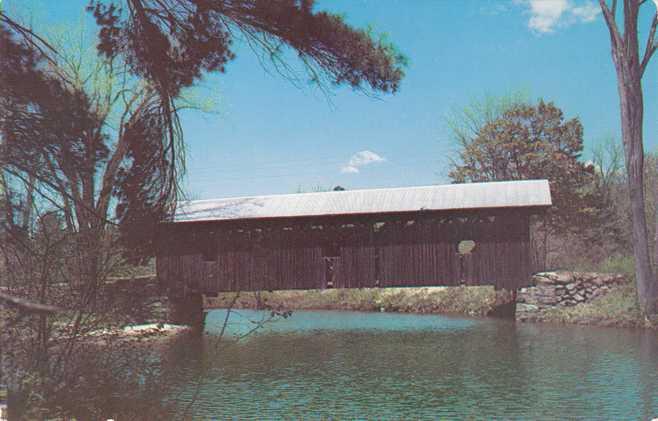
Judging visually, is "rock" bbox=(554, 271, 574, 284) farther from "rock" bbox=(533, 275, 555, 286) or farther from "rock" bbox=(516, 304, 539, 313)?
"rock" bbox=(516, 304, 539, 313)

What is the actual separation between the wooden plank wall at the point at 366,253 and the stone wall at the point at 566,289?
2058mm

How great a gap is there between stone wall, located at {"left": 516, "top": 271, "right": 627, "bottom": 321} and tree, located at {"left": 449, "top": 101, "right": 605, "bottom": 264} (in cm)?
605

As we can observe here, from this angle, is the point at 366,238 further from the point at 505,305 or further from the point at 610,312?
the point at 610,312

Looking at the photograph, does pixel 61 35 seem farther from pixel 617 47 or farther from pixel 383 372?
pixel 617 47

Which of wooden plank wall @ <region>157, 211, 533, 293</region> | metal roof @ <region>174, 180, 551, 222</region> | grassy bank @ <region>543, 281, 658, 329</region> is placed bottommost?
grassy bank @ <region>543, 281, 658, 329</region>

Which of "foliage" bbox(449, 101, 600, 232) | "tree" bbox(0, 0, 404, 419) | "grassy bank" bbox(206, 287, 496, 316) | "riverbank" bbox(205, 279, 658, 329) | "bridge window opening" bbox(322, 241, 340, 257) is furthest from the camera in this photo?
"foliage" bbox(449, 101, 600, 232)

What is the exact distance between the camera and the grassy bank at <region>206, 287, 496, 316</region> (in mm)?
19078

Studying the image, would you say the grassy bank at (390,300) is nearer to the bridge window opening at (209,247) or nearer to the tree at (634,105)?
the bridge window opening at (209,247)

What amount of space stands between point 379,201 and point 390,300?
21.4 feet

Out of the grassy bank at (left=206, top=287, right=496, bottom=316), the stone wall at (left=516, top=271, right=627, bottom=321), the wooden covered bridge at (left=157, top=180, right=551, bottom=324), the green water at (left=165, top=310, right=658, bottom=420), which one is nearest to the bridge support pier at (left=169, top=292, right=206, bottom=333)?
the grassy bank at (left=206, top=287, right=496, bottom=316)

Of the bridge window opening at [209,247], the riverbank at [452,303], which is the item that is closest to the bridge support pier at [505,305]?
the riverbank at [452,303]

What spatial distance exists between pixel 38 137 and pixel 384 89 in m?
3.25

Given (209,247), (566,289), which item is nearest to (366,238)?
(209,247)

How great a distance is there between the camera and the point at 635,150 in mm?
14977
